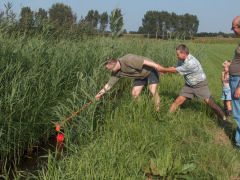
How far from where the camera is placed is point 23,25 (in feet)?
17.9

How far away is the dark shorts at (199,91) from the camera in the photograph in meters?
3.87

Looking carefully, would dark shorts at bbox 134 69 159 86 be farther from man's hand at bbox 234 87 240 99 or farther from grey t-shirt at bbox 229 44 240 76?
man's hand at bbox 234 87 240 99

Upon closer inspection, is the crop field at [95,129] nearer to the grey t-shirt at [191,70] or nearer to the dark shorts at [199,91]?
the dark shorts at [199,91]

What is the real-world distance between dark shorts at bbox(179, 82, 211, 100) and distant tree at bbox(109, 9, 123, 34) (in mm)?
1722

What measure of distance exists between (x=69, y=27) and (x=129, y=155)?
4.91 meters

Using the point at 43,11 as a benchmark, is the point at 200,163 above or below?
below

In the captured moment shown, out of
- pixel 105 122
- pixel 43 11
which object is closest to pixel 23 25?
pixel 43 11

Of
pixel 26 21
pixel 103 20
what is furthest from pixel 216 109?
pixel 26 21

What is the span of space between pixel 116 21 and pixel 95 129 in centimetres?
156

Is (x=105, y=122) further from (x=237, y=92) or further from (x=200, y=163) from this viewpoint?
(x=237, y=92)

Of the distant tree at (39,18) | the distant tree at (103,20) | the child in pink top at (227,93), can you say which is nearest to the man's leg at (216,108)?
the child in pink top at (227,93)

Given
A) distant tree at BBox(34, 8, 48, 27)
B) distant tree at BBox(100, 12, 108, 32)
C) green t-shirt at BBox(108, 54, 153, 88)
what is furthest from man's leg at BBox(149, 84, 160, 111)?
distant tree at BBox(34, 8, 48, 27)

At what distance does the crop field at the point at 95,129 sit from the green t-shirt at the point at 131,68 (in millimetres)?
263

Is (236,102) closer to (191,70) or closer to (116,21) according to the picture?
(191,70)
